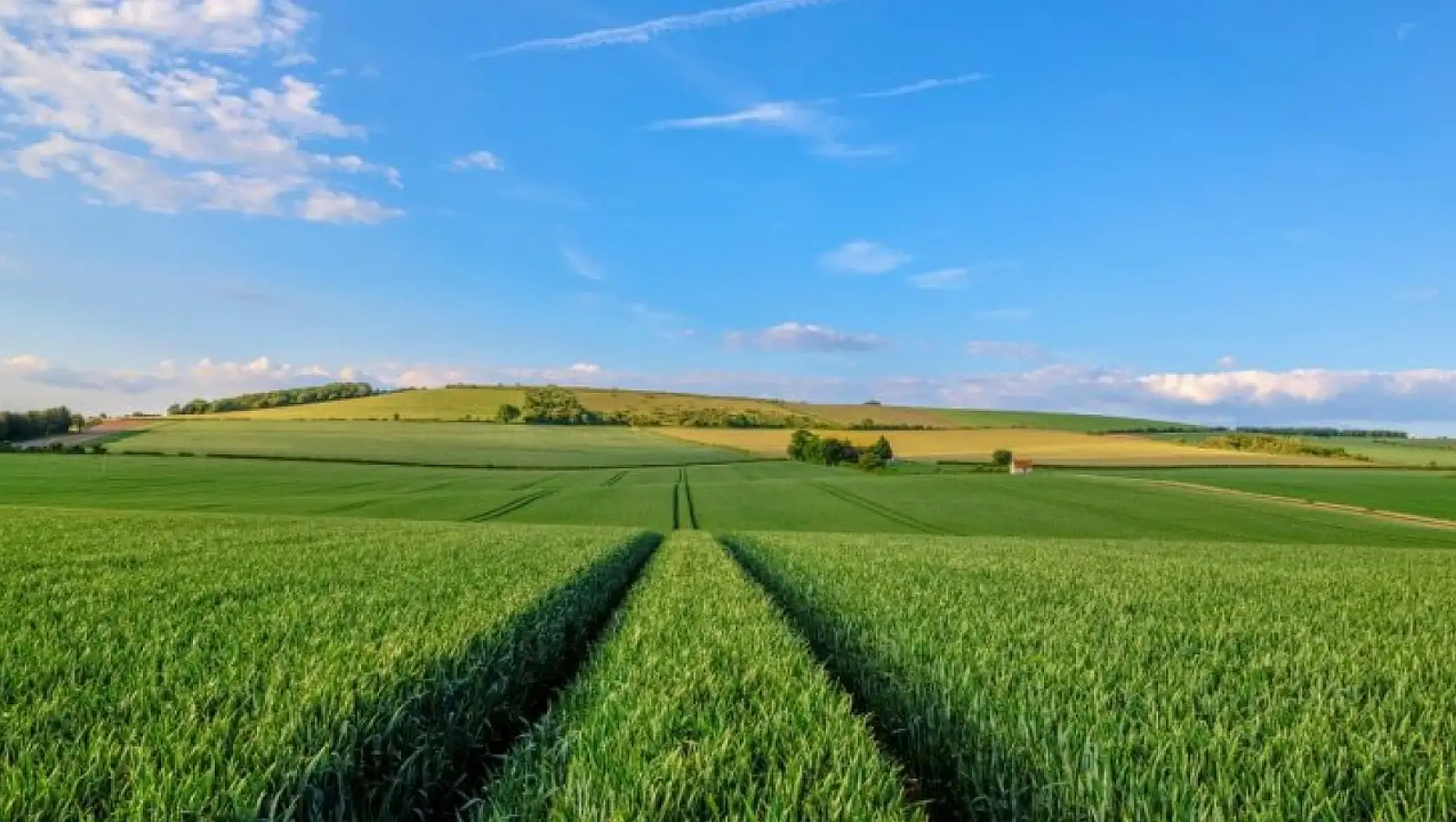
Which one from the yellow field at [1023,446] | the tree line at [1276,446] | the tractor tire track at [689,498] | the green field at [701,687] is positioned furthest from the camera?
the tree line at [1276,446]

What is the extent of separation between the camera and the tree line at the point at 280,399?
130 meters

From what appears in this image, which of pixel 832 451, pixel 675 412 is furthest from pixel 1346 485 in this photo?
→ pixel 675 412

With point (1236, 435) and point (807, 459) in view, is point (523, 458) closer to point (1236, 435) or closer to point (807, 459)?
point (807, 459)

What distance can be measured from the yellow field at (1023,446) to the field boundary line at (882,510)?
126 ft

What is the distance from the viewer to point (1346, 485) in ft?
219

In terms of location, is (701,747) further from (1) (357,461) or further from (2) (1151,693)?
(1) (357,461)

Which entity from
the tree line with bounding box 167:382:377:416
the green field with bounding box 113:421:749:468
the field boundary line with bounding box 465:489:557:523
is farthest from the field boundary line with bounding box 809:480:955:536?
the tree line with bounding box 167:382:377:416

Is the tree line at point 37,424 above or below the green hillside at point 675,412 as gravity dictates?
below

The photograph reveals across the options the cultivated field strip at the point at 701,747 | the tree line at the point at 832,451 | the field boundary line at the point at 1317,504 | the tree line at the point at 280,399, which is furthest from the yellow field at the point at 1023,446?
the cultivated field strip at the point at 701,747

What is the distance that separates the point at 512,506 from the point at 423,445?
47.1 m

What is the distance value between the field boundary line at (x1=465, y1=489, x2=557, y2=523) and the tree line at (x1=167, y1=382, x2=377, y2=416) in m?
104

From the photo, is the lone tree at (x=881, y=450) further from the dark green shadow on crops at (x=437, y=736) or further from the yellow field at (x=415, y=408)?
the dark green shadow on crops at (x=437, y=736)

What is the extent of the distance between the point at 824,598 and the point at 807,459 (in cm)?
8855

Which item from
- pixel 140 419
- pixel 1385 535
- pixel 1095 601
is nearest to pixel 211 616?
pixel 1095 601
